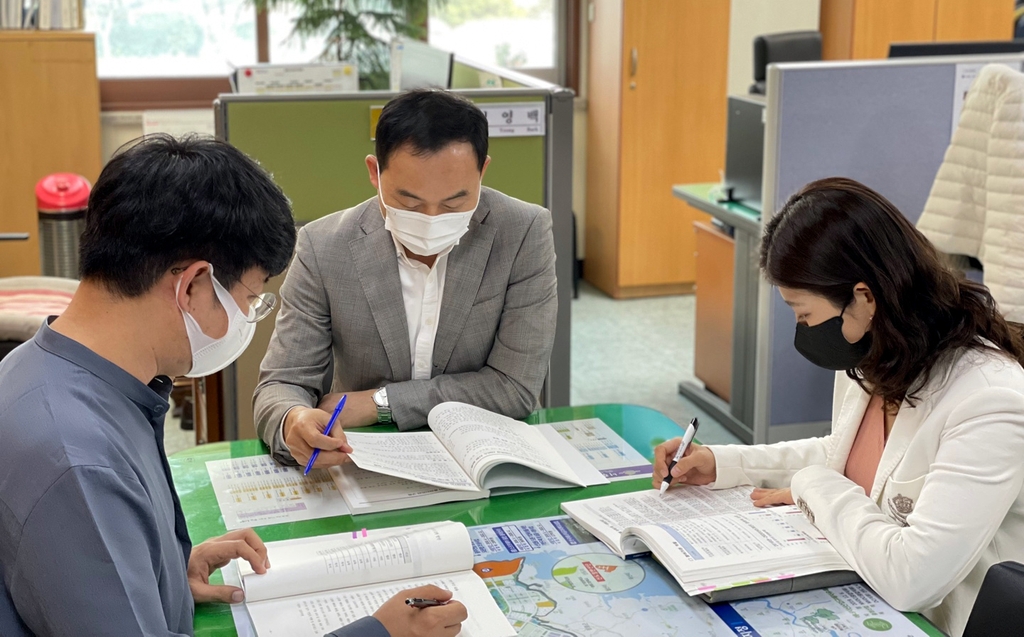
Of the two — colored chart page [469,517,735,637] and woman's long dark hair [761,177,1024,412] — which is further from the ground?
woman's long dark hair [761,177,1024,412]

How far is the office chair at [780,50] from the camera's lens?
3.92 meters

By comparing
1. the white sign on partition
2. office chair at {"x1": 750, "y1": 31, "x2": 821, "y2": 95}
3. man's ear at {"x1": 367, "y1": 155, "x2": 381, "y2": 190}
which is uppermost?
office chair at {"x1": 750, "y1": 31, "x2": 821, "y2": 95}

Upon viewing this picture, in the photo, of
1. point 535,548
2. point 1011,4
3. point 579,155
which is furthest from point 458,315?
point 1011,4

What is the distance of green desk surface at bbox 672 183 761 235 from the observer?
3.46m

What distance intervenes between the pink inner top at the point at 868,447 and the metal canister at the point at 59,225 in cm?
346

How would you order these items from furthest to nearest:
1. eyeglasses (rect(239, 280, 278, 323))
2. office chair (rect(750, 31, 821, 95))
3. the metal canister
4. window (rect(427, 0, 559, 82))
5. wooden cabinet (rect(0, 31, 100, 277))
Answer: window (rect(427, 0, 559, 82)), wooden cabinet (rect(0, 31, 100, 277)), the metal canister, office chair (rect(750, 31, 821, 95)), eyeglasses (rect(239, 280, 278, 323))

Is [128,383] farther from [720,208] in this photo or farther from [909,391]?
[720,208]

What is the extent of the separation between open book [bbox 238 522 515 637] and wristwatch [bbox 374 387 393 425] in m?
0.45

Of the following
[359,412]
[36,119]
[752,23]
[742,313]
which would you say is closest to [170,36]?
[36,119]

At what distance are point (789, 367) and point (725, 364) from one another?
633mm

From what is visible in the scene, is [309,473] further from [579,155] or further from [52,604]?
[579,155]

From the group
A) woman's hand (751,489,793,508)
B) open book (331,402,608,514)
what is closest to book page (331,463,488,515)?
open book (331,402,608,514)

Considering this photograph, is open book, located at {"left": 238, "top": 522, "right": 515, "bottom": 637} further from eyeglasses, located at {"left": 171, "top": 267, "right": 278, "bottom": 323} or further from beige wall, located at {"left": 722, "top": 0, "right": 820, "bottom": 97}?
beige wall, located at {"left": 722, "top": 0, "right": 820, "bottom": 97}

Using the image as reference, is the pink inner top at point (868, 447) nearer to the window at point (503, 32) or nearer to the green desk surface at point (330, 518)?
the green desk surface at point (330, 518)
